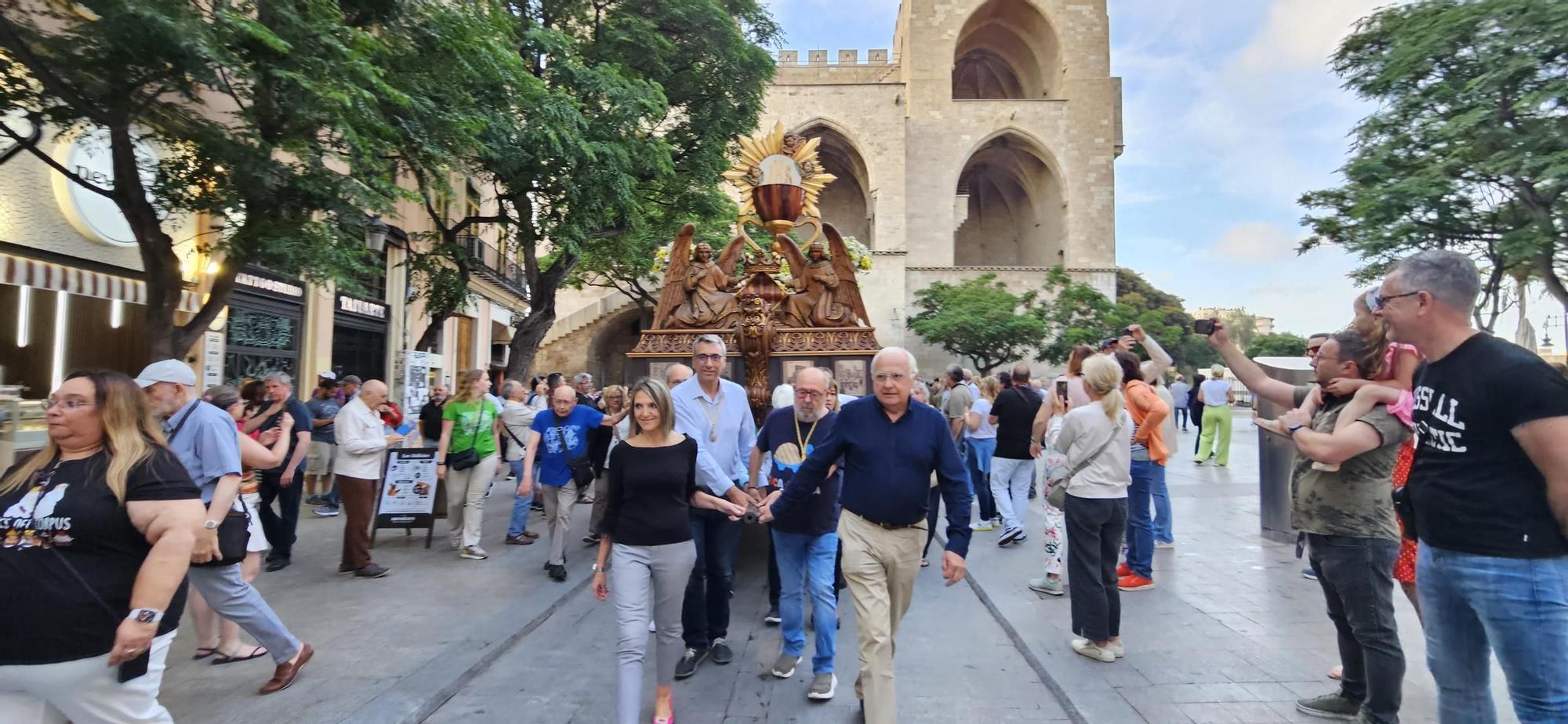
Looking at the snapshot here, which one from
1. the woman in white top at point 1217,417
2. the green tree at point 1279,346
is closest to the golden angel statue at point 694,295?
the woman in white top at point 1217,417

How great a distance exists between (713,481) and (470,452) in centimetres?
394

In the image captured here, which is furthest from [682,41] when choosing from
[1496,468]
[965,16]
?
[965,16]

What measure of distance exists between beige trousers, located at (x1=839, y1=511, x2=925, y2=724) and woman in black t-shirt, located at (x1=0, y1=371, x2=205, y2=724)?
2.48 m

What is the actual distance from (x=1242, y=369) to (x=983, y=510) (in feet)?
18.0

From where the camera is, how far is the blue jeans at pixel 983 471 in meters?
8.73

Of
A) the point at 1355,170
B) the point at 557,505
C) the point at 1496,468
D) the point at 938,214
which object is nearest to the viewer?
the point at 1496,468

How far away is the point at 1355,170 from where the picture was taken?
17938 millimetres

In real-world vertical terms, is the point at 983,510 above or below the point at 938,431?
below

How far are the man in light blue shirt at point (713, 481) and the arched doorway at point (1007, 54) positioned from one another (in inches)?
1494

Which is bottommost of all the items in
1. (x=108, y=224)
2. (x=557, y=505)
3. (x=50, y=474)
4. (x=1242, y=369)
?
(x=557, y=505)

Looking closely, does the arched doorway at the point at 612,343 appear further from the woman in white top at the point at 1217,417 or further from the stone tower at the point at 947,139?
the woman in white top at the point at 1217,417

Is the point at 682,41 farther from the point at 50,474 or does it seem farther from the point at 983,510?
the point at 50,474

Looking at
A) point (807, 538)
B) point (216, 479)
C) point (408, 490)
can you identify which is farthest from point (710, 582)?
point (408, 490)

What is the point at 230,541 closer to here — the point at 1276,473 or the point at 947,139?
the point at 1276,473
